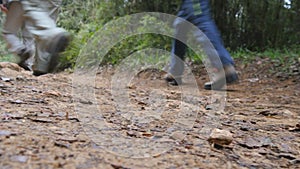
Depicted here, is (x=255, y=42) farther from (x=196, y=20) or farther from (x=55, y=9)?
(x=55, y=9)

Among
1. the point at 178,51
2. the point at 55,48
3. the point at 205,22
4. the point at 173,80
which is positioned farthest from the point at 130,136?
the point at 173,80

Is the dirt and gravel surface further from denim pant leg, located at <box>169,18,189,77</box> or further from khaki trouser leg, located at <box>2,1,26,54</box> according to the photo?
denim pant leg, located at <box>169,18,189,77</box>

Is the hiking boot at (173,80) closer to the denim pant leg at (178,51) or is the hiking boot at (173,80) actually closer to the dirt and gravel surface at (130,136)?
the denim pant leg at (178,51)

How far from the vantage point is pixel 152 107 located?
1.70m

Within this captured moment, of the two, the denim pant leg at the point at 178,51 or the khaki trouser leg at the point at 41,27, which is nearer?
the khaki trouser leg at the point at 41,27

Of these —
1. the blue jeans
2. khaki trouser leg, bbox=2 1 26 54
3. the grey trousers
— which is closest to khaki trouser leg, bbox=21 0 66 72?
the grey trousers

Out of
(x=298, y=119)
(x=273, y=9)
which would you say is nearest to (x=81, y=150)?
(x=298, y=119)

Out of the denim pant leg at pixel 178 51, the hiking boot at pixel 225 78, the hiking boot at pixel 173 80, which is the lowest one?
the hiking boot at pixel 173 80

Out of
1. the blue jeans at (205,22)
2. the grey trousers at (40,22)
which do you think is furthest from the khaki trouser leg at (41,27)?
the blue jeans at (205,22)

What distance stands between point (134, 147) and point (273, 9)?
4834 millimetres

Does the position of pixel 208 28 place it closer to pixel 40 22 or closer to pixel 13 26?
pixel 40 22

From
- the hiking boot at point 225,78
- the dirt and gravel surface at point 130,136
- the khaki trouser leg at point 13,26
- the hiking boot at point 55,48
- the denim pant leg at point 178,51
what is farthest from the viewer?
the denim pant leg at point 178,51

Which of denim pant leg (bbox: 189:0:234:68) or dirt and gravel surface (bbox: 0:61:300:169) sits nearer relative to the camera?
dirt and gravel surface (bbox: 0:61:300:169)

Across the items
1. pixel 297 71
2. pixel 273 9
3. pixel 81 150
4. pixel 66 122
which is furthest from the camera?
pixel 273 9
